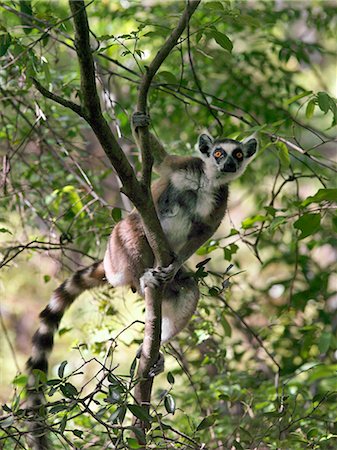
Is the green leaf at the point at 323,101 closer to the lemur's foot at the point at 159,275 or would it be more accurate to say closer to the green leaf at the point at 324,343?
the lemur's foot at the point at 159,275

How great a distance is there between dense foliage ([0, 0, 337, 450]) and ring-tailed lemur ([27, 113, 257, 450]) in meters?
0.16

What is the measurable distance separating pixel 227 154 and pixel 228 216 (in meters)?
1.04

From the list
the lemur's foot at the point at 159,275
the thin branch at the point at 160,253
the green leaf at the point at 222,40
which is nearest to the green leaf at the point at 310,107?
the green leaf at the point at 222,40

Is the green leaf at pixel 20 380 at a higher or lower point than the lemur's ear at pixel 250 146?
lower

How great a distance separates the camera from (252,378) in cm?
514

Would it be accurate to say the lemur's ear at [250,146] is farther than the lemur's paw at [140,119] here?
Yes

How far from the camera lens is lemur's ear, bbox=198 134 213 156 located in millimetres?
4723

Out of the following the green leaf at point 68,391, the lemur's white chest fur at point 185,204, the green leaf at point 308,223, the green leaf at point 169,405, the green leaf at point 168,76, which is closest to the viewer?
the green leaf at point 68,391

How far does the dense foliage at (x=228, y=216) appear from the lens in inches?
147

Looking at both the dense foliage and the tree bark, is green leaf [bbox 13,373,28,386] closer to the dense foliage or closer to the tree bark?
the dense foliage

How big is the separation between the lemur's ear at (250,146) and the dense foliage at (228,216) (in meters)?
0.12

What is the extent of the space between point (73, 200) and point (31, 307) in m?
6.88

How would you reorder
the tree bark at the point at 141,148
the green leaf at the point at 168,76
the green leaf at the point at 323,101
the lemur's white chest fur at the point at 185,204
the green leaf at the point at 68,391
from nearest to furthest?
the tree bark at the point at 141,148, the green leaf at the point at 68,391, the green leaf at the point at 323,101, the green leaf at the point at 168,76, the lemur's white chest fur at the point at 185,204

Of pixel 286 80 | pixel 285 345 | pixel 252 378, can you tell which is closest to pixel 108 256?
pixel 252 378
